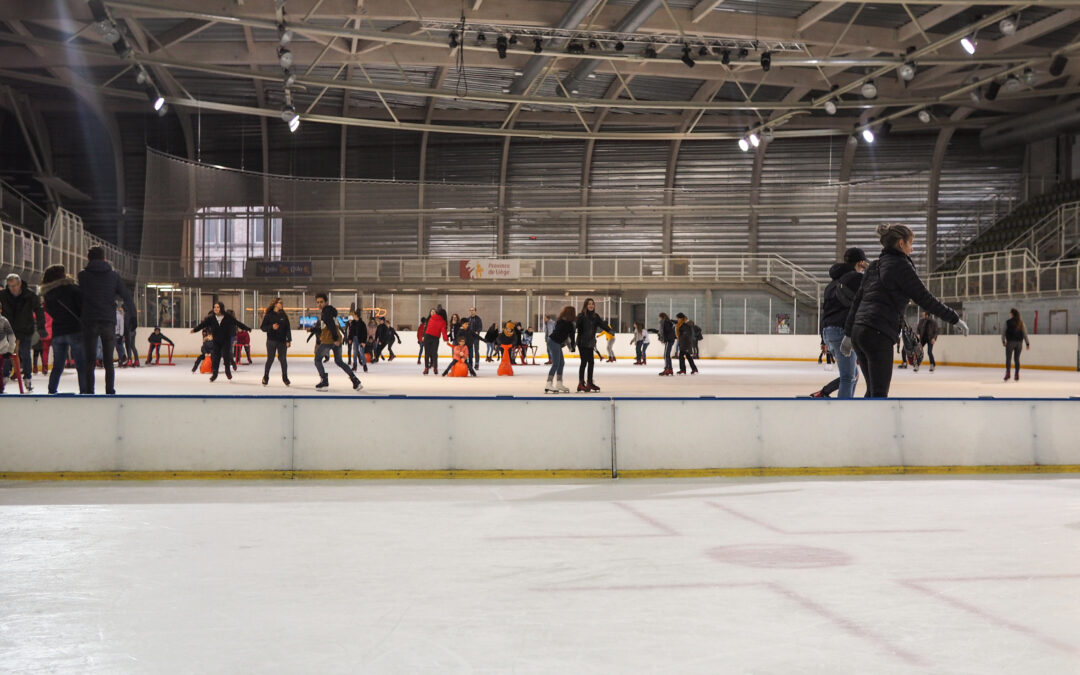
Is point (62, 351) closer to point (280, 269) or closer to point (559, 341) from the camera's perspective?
point (559, 341)

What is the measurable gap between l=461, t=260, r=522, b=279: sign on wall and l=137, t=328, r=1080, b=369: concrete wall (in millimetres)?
2971

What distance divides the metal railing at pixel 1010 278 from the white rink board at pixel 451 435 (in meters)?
22.8

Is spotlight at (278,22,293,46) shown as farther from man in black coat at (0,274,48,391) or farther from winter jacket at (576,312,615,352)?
man in black coat at (0,274,48,391)

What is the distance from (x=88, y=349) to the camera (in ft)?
35.5

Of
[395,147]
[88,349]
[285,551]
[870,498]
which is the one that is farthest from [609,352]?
[285,551]

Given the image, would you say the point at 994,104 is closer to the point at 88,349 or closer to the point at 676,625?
the point at 88,349

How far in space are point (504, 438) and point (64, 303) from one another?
5329 mm

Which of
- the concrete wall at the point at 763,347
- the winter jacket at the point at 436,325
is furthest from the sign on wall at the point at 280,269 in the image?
the winter jacket at the point at 436,325

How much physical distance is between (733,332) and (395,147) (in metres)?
14.8

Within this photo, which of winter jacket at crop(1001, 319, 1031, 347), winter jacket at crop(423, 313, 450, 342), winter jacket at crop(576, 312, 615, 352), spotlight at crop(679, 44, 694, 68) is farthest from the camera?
spotlight at crop(679, 44, 694, 68)

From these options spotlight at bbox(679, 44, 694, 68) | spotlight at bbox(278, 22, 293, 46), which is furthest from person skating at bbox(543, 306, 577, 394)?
spotlight at bbox(679, 44, 694, 68)

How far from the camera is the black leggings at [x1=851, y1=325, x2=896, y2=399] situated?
7816mm

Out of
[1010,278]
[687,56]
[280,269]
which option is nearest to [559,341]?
[687,56]

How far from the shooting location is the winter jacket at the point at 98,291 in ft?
35.3
